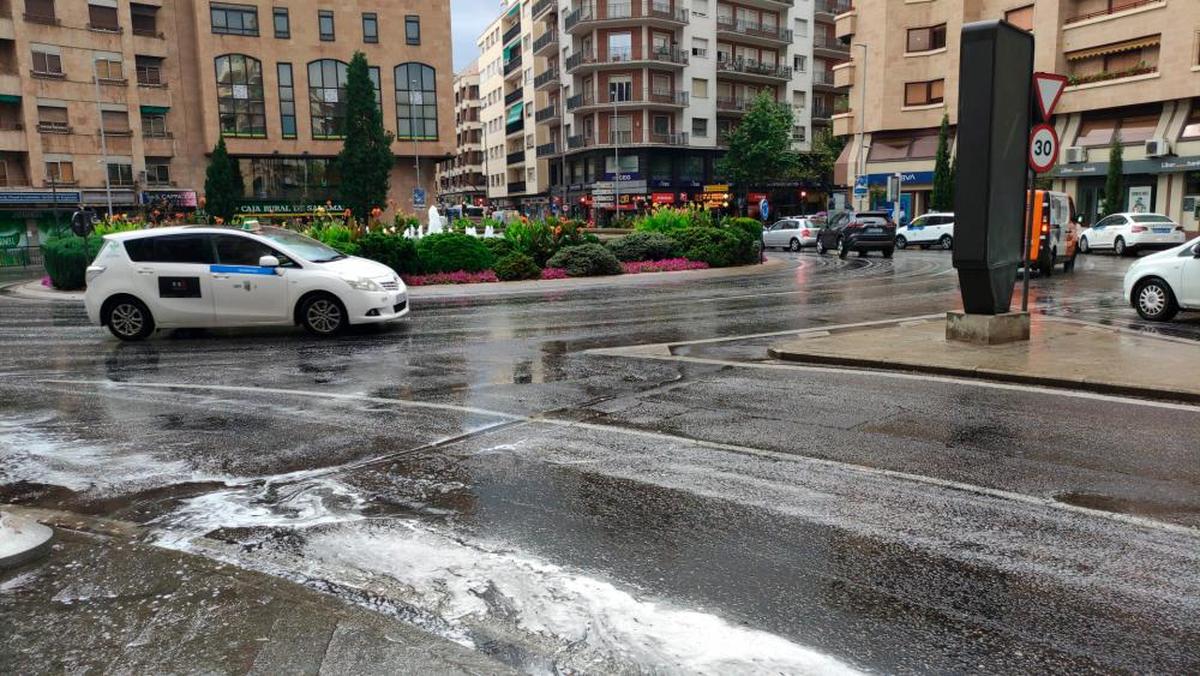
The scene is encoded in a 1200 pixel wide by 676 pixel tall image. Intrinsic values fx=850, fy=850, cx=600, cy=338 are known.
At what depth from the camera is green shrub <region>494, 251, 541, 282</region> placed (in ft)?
73.9

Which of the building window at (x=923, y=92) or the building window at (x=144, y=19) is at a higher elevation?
the building window at (x=144, y=19)

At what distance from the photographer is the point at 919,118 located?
51.9m

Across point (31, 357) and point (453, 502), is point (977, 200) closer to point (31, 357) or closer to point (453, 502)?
point (453, 502)

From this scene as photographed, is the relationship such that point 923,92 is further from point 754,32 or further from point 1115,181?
point 754,32

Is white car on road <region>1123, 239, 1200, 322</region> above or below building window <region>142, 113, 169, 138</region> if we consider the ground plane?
below

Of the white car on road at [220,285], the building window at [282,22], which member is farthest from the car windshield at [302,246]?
the building window at [282,22]

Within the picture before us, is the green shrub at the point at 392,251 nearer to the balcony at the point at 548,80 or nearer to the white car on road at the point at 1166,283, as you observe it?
the white car on road at the point at 1166,283

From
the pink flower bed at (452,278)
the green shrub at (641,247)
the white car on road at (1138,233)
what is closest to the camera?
the pink flower bed at (452,278)

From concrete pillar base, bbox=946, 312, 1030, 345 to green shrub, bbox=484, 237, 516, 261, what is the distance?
14690mm

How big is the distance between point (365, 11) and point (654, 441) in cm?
6116

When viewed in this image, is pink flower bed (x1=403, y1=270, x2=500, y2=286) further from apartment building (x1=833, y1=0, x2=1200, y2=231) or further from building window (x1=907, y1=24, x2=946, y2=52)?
building window (x1=907, y1=24, x2=946, y2=52)

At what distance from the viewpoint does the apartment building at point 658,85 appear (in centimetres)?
6425

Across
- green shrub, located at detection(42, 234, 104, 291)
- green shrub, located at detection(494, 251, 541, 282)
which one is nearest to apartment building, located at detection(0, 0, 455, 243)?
green shrub, located at detection(42, 234, 104, 291)

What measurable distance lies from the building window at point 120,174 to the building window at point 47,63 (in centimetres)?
598
